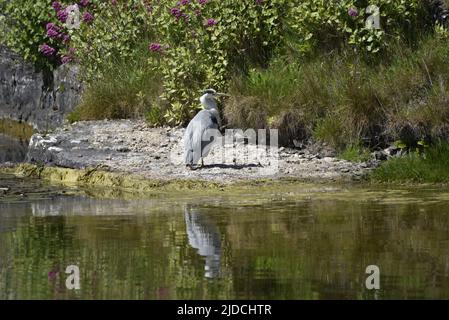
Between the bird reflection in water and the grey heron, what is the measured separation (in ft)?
7.10

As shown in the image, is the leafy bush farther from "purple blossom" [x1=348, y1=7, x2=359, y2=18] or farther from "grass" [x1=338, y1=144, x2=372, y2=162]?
"grass" [x1=338, y1=144, x2=372, y2=162]

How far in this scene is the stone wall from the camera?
1867 cm

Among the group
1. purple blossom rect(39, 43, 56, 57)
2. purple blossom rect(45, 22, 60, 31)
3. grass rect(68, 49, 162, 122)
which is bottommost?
grass rect(68, 49, 162, 122)

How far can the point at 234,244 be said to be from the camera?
8.72 m

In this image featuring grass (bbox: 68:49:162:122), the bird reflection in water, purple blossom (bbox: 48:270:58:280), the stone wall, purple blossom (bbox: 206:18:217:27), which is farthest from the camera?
the stone wall

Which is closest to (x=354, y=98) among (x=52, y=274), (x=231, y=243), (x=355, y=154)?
(x=355, y=154)

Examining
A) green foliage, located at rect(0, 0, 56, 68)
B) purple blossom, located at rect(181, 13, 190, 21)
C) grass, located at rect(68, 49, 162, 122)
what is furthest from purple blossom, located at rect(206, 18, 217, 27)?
green foliage, located at rect(0, 0, 56, 68)

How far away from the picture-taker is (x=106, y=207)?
Answer: 11.3 metres

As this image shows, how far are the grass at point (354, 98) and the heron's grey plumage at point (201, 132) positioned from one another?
0.49 m

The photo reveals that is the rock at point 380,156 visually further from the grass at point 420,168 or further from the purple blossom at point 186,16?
the purple blossom at point 186,16

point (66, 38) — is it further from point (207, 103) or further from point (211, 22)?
point (207, 103)

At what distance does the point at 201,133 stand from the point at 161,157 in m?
0.91

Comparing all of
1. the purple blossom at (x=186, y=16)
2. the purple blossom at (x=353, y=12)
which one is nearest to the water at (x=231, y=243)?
the purple blossom at (x=353, y=12)
